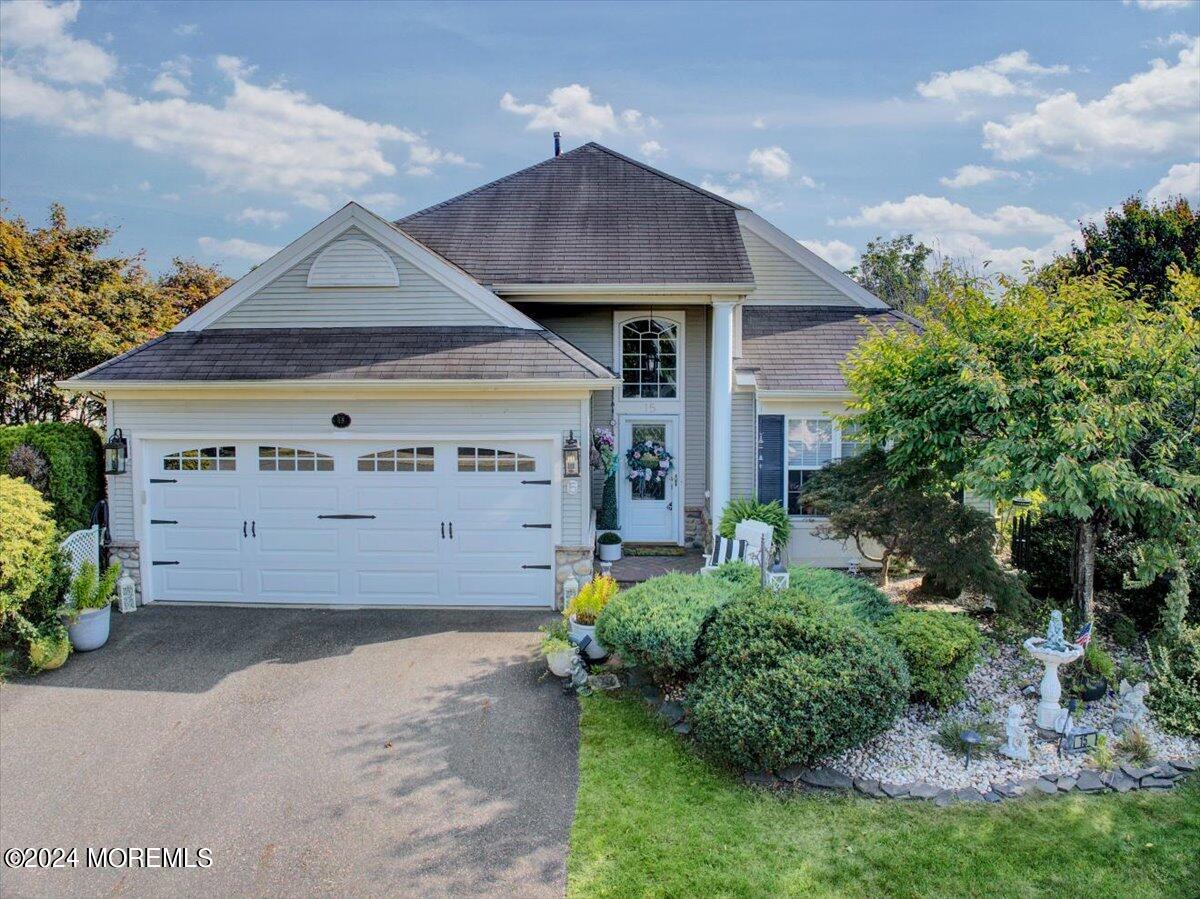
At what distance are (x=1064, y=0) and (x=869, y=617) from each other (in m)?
9.15

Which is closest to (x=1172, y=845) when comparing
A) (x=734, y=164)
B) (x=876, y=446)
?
(x=876, y=446)

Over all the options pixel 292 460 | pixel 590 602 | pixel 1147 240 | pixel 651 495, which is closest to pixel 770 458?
pixel 651 495

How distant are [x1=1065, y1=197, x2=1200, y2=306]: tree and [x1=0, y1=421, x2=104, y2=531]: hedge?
2245 centimetres

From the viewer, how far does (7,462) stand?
28.3 ft

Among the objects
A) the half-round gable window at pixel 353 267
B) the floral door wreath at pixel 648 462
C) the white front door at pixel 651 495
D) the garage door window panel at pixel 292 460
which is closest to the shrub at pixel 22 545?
the garage door window panel at pixel 292 460

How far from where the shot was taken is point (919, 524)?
317 inches

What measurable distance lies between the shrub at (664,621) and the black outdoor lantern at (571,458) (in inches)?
A: 96.0

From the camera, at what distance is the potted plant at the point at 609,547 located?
11439 mm

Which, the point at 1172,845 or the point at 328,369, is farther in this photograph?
the point at 328,369

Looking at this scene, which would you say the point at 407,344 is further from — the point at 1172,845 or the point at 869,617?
the point at 1172,845

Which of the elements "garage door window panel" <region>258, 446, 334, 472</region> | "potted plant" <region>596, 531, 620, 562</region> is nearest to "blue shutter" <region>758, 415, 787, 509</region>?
"potted plant" <region>596, 531, 620, 562</region>

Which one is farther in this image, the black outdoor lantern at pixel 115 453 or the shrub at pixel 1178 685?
the black outdoor lantern at pixel 115 453

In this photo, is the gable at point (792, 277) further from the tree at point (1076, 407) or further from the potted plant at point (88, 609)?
the potted plant at point (88, 609)

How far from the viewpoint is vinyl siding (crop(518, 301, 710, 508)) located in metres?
12.3
